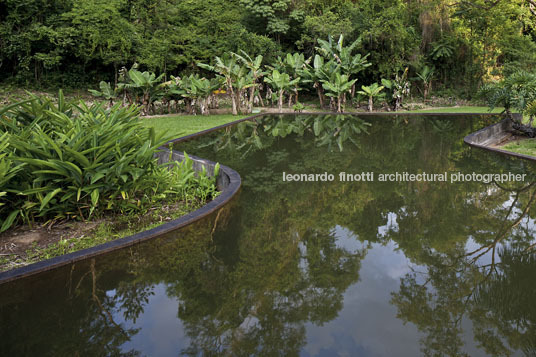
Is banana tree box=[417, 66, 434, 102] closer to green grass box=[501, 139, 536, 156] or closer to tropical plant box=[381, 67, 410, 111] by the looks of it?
tropical plant box=[381, 67, 410, 111]

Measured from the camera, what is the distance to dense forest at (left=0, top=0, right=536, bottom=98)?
17.0 metres

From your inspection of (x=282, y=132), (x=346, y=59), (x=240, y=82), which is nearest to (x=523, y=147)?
(x=282, y=132)

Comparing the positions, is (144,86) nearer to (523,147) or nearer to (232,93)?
(232,93)

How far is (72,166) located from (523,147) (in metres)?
8.48

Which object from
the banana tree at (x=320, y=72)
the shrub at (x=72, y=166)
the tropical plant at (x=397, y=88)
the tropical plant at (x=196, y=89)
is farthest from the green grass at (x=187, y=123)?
the tropical plant at (x=397, y=88)

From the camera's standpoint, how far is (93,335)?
92.3 inches

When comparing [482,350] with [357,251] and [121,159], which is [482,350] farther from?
[121,159]

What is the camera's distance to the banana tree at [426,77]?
1822 centimetres

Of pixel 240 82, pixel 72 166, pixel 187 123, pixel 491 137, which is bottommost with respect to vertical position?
pixel 187 123

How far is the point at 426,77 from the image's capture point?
727 inches

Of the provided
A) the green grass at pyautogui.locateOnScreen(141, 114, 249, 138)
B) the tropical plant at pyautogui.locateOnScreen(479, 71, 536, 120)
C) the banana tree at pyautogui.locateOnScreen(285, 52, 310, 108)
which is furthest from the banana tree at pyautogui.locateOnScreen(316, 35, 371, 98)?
the tropical plant at pyautogui.locateOnScreen(479, 71, 536, 120)

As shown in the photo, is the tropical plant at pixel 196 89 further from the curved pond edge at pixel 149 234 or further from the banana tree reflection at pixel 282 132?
the curved pond edge at pixel 149 234

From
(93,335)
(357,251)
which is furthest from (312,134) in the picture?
(93,335)

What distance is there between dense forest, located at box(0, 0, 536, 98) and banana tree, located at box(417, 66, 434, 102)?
52 cm
